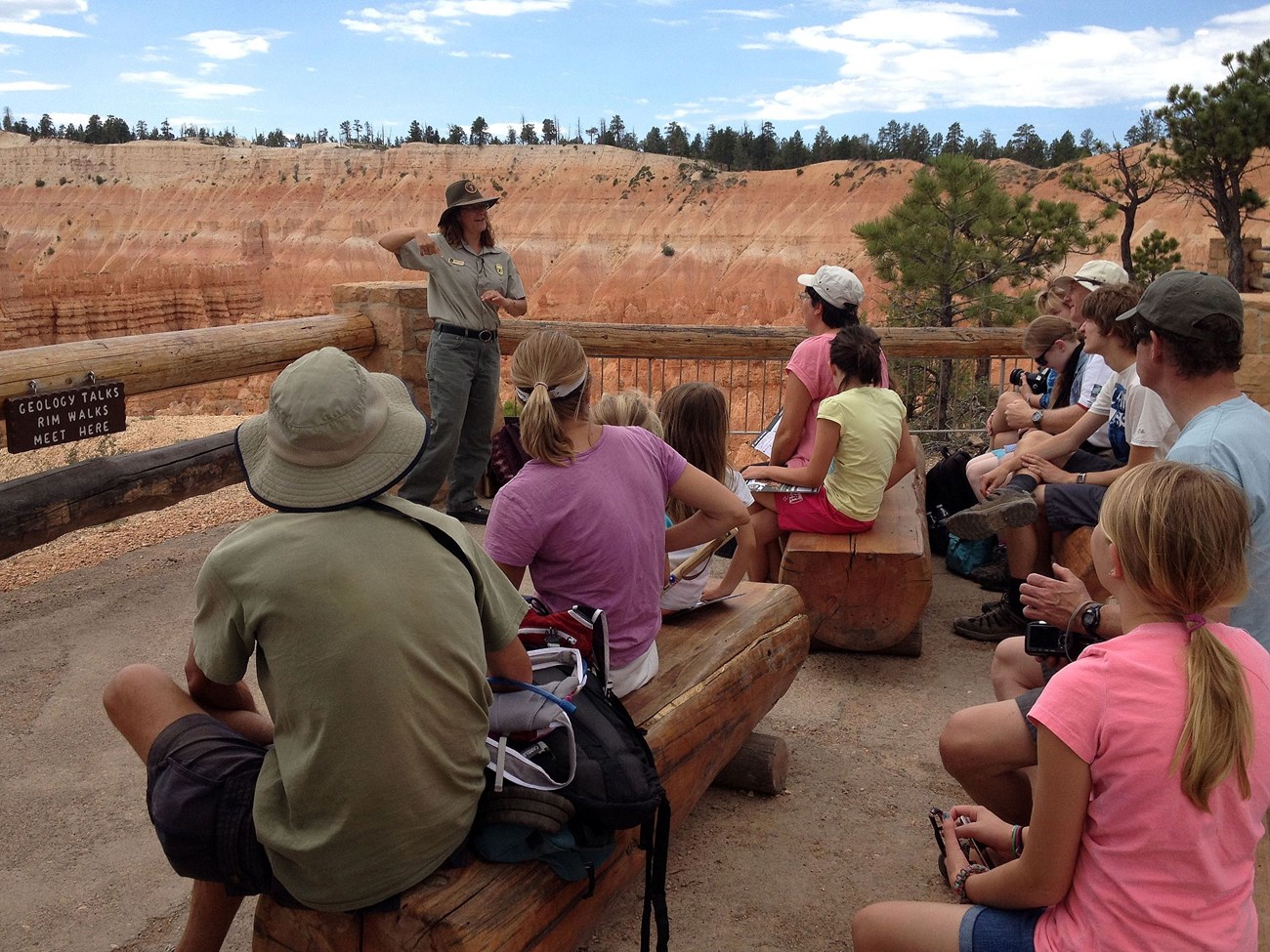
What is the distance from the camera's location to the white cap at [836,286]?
15.1 ft

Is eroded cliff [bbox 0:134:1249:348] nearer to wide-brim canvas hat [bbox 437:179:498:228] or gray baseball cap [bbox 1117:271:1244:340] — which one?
wide-brim canvas hat [bbox 437:179:498:228]

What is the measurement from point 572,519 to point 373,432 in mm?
831

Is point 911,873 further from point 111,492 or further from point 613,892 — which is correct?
point 111,492

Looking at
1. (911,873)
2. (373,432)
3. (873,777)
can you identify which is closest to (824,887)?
(911,873)

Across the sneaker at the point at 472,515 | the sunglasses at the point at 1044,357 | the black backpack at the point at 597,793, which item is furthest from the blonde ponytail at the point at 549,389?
the sneaker at the point at 472,515

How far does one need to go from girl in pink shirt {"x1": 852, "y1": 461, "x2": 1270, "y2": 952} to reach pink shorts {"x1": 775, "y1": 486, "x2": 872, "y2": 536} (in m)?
2.45

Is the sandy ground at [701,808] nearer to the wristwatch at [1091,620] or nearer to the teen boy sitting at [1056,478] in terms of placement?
the teen boy sitting at [1056,478]

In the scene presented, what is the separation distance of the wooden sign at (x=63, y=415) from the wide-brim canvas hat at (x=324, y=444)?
350 centimetres

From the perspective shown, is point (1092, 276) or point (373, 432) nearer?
point (373, 432)

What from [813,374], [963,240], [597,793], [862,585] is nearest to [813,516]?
[862,585]

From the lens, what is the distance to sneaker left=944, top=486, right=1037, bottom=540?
4.09 metres

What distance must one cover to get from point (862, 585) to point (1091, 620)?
156 centimetres

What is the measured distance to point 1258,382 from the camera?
6.66 m

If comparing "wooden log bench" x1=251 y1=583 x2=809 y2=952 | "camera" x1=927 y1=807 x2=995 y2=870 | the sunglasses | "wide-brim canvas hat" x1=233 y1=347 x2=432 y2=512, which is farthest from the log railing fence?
"camera" x1=927 y1=807 x2=995 y2=870
